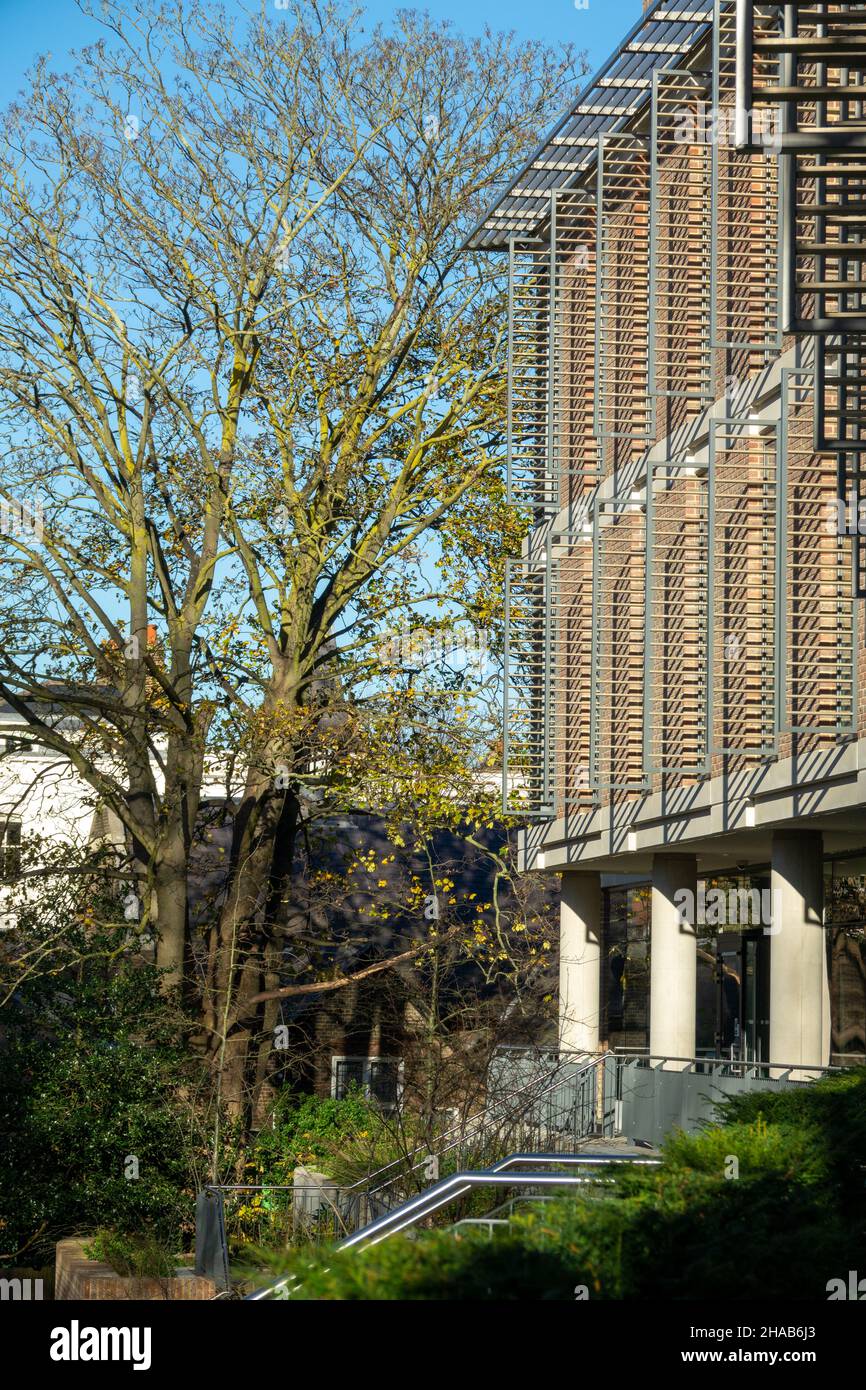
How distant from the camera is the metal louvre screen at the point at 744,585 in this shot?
21234 millimetres

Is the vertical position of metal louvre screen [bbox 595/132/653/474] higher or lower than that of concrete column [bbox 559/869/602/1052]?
higher

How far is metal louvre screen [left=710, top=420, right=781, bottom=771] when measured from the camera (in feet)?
69.7

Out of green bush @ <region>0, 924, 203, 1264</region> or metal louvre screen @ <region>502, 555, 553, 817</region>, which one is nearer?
green bush @ <region>0, 924, 203, 1264</region>

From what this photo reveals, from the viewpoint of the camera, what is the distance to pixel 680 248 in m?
24.9

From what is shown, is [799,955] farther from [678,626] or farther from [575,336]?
[575,336]

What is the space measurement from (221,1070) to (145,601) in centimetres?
689

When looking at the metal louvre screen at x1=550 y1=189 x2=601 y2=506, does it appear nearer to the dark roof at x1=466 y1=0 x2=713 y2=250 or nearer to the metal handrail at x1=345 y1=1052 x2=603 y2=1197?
the dark roof at x1=466 y1=0 x2=713 y2=250

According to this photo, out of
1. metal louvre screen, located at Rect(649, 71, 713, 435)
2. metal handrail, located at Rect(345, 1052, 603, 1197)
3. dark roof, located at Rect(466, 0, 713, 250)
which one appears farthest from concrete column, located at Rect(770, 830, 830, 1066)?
dark roof, located at Rect(466, 0, 713, 250)

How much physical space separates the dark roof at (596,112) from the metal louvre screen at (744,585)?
563 cm

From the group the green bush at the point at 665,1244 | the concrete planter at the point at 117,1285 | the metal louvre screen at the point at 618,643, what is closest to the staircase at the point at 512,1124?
the concrete planter at the point at 117,1285

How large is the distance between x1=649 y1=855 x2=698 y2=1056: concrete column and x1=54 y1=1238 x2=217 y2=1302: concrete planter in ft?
32.7

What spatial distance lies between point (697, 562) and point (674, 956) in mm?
6399
